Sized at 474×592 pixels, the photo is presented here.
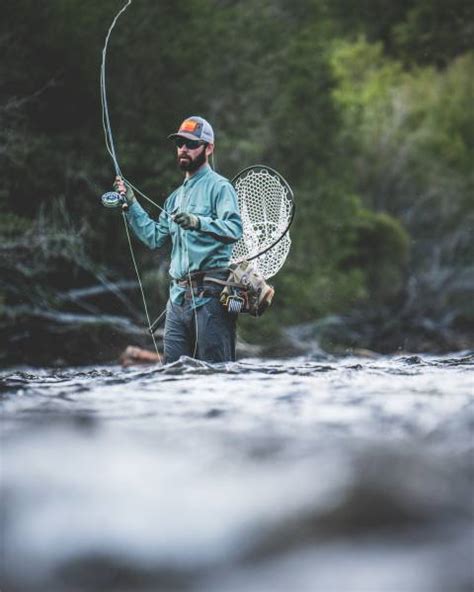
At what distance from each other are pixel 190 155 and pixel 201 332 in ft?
3.70

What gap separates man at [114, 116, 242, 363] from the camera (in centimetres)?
645

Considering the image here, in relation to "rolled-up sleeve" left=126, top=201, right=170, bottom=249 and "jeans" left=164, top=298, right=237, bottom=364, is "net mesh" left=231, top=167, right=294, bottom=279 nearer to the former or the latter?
"rolled-up sleeve" left=126, top=201, right=170, bottom=249

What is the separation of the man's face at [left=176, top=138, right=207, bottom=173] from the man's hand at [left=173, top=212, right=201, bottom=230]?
574 millimetres

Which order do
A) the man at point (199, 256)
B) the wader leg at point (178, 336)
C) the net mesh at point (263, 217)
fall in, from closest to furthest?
the man at point (199, 256) < the wader leg at point (178, 336) < the net mesh at point (263, 217)

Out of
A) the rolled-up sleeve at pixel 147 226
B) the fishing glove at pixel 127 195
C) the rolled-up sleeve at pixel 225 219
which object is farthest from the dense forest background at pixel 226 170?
the rolled-up sleeve at pixel 225 219

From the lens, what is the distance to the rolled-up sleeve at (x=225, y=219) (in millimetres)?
6219

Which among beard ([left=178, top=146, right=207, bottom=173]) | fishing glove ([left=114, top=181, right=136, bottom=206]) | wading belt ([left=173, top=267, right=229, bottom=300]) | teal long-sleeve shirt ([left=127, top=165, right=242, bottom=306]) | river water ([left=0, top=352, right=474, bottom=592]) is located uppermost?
beard ([left=178, top=146, right=207, bottom=173])

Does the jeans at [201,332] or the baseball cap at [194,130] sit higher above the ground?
the baseball cap at [194,130]

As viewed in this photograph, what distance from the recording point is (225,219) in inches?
249

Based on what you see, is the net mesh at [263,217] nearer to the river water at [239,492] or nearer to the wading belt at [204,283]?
the wading belt at [204,283]

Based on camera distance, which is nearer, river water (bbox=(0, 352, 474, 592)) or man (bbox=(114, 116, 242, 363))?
river water (bbox=(0, 352, 474, 592))

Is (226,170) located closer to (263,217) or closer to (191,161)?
(263,217)

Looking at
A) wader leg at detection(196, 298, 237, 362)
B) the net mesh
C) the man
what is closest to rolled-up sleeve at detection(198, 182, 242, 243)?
the man

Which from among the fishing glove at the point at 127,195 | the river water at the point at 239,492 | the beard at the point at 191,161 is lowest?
the river water at the point at 239,492
